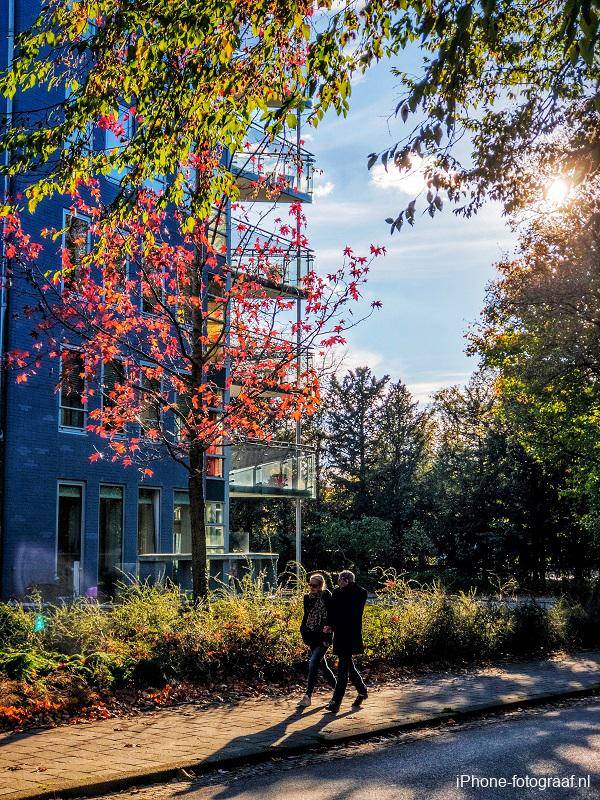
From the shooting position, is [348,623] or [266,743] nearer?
[266,743]

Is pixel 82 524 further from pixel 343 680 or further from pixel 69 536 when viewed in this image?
pixel 343 680

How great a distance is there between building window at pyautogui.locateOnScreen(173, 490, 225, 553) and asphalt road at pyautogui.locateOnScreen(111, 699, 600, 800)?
59.6ft

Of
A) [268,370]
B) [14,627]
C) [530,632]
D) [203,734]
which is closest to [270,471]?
[530,632]

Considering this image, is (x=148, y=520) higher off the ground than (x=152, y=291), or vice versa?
(x=152, y=291)

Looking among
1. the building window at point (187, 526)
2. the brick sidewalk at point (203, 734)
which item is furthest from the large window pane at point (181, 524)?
the brick sidewalk at point (203, 734)

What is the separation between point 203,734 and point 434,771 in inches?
103

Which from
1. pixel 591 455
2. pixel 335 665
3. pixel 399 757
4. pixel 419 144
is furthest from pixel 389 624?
pixel 591 455

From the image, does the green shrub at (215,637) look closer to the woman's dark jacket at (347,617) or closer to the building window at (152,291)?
the woman's dark jacket at (347,617)

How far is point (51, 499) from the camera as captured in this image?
77.8 ft

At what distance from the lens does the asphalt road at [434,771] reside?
736 cm

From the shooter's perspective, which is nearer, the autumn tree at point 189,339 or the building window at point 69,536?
the autumn tree at point 189,339

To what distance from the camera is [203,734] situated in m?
9.67

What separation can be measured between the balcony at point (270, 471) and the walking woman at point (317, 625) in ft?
59.8

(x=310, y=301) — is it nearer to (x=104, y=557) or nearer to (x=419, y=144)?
(x=419, y=144)
